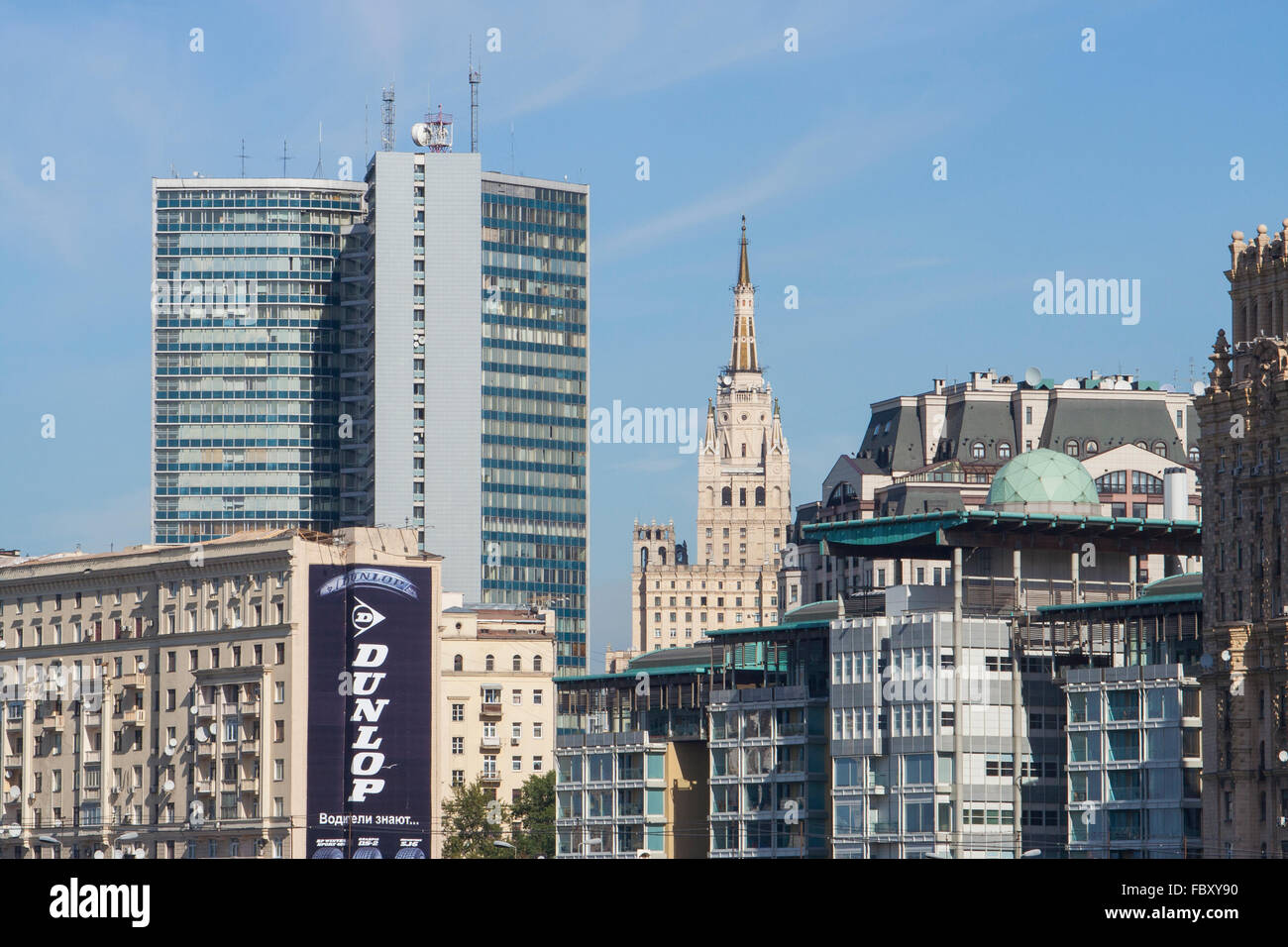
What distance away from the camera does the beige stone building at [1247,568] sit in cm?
14662

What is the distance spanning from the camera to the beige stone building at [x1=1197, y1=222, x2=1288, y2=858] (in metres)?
147

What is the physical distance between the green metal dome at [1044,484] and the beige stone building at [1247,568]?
34.4 meters

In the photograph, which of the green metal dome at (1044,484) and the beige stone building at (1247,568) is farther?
the green metal dome at (1044,484)

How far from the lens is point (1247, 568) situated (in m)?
153

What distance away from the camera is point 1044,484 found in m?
194

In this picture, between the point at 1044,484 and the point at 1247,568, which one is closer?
the point at 1247,568

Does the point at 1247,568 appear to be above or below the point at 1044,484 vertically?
below

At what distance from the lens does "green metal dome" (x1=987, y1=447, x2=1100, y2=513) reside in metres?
194

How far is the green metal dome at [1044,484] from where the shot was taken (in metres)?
194

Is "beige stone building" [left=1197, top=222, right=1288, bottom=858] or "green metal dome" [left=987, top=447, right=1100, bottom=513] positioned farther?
"green metal dome" [left=987, top=447, right=1100, bottom=513]

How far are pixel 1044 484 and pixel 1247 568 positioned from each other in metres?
42.0

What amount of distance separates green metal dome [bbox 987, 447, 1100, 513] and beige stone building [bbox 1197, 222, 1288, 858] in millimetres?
→ 34429
